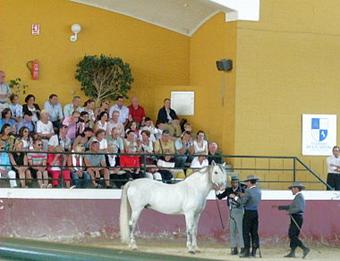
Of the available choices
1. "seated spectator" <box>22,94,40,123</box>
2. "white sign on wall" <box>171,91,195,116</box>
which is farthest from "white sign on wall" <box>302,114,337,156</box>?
"seated spectator" <box>22,94,40,123</box>

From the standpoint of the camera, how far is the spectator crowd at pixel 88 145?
1659cm

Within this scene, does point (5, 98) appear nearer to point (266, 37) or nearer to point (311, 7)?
point (266, 37)

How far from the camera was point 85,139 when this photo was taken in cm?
1741

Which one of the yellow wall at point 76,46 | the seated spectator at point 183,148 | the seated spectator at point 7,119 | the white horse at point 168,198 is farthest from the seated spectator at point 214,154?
the seated spectator at point 7,119

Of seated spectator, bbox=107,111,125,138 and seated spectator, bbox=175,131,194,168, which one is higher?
seated spectator, bbox=107,111,125,138

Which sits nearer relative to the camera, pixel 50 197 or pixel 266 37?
pixel 50 197

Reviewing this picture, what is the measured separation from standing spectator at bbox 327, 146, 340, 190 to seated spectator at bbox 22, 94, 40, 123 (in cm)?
596

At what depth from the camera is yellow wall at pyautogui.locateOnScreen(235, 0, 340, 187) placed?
18969 mm

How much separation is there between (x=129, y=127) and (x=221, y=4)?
10.2ft

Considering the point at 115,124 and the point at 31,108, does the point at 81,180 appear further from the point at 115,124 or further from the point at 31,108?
the point at 31,108

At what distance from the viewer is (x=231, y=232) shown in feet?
53.3

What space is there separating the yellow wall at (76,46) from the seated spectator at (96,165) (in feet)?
10.0

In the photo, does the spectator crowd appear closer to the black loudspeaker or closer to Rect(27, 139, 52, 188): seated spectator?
Rect(27, 139, 52, 188): seated spectator

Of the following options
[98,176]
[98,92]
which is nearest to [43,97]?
[98,92]
